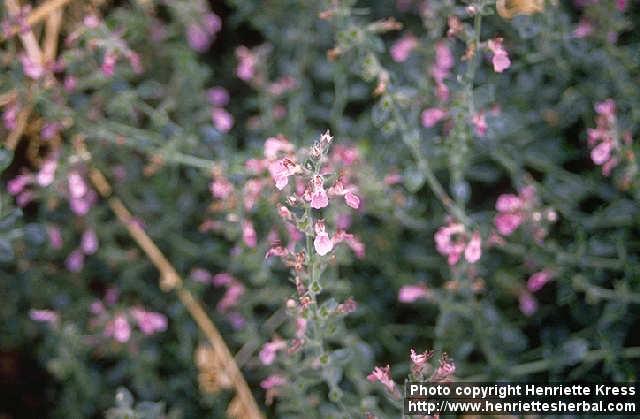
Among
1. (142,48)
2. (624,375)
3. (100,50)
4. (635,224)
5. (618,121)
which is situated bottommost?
(624,375)

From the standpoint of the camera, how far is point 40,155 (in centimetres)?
362

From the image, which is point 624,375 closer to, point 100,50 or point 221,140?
point 221,140

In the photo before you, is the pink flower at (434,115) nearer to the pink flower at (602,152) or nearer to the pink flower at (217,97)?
the pink flower at (602,152)

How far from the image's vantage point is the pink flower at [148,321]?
10.1 feet

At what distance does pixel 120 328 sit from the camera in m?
2.98

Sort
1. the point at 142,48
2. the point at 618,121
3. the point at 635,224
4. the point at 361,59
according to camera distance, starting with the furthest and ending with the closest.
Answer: the point at 142,48
the point at 635,224
the point at 618,121
the point at 361,59

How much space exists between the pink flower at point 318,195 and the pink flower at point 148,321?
1.67m

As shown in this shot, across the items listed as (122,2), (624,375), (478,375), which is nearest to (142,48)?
(122,2)

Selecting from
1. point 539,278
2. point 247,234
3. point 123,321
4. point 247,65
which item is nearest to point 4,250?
point 247,234

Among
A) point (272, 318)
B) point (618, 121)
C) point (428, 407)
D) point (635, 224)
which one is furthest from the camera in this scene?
point (272, 318)

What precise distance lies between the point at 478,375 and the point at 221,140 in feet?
4.91

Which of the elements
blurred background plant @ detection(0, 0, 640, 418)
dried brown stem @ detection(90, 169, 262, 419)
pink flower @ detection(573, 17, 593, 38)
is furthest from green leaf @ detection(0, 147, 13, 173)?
pink flower @ detection(573, 17, 593, 38)

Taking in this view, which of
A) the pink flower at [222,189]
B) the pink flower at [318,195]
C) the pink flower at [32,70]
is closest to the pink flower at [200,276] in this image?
the pink flower at [222,189]

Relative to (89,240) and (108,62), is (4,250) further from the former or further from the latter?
(89,240)
